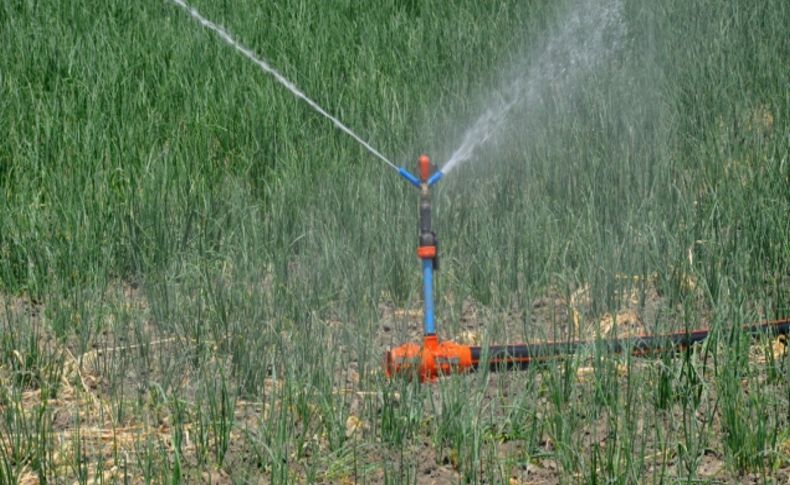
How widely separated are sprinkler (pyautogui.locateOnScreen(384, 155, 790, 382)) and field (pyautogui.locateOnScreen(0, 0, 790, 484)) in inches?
1.6

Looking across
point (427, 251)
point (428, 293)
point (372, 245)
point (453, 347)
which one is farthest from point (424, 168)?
point (372, 245)

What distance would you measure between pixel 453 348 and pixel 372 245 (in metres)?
0.87

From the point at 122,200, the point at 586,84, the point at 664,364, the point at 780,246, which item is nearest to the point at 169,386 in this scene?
the point at 664,364

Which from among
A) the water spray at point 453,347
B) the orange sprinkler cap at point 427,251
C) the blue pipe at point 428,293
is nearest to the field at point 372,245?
the water spray at point 453,347

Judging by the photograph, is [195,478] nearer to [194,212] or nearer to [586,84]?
[194,212]

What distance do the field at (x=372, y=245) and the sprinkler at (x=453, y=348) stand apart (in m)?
0.04

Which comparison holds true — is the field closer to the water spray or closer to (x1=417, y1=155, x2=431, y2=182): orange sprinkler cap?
the water spray

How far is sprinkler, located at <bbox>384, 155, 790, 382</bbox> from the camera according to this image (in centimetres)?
356

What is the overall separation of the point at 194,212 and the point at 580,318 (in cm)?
142

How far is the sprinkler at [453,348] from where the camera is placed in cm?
356

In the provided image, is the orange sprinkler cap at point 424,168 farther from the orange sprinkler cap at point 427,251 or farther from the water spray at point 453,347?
the orange sprinkler cap at point 427,251

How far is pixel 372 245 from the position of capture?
4508 mm

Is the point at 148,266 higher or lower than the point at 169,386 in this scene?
higher

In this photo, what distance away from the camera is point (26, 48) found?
6.36 m
